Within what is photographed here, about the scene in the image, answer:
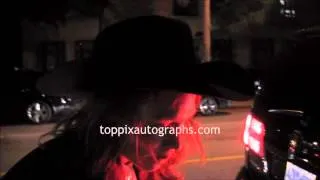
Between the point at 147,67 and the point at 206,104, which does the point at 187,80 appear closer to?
the point at 147,67

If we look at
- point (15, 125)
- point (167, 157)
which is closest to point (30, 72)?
point (15, 125)

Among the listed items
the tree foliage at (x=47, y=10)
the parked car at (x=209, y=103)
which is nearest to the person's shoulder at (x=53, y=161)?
the parked car at (x=209, y=103)

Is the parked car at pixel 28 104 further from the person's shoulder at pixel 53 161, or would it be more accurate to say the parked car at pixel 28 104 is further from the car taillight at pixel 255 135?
the person's shoulder at pixel 53 161

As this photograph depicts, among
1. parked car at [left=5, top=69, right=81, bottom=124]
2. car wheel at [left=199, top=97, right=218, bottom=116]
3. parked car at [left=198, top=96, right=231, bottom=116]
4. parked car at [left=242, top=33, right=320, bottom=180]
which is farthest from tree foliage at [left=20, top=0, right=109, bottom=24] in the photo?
parked car at [left=242, top=33, right=320, bottom=180]

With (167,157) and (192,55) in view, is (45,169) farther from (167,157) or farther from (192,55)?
(192,55)

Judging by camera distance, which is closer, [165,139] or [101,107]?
[101,107]

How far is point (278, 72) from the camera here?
364cm

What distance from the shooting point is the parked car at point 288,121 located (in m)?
3.06

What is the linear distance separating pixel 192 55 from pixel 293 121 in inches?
60.2

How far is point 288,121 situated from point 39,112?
859 centimetres

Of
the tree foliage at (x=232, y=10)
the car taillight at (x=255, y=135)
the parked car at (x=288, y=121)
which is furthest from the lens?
the tree foliage at (x=232, y=10)

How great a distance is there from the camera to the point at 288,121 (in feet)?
10.7

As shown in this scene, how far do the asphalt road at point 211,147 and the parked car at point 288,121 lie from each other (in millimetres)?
415

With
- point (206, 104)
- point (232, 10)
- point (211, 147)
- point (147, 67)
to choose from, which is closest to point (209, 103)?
point (206, 104)
